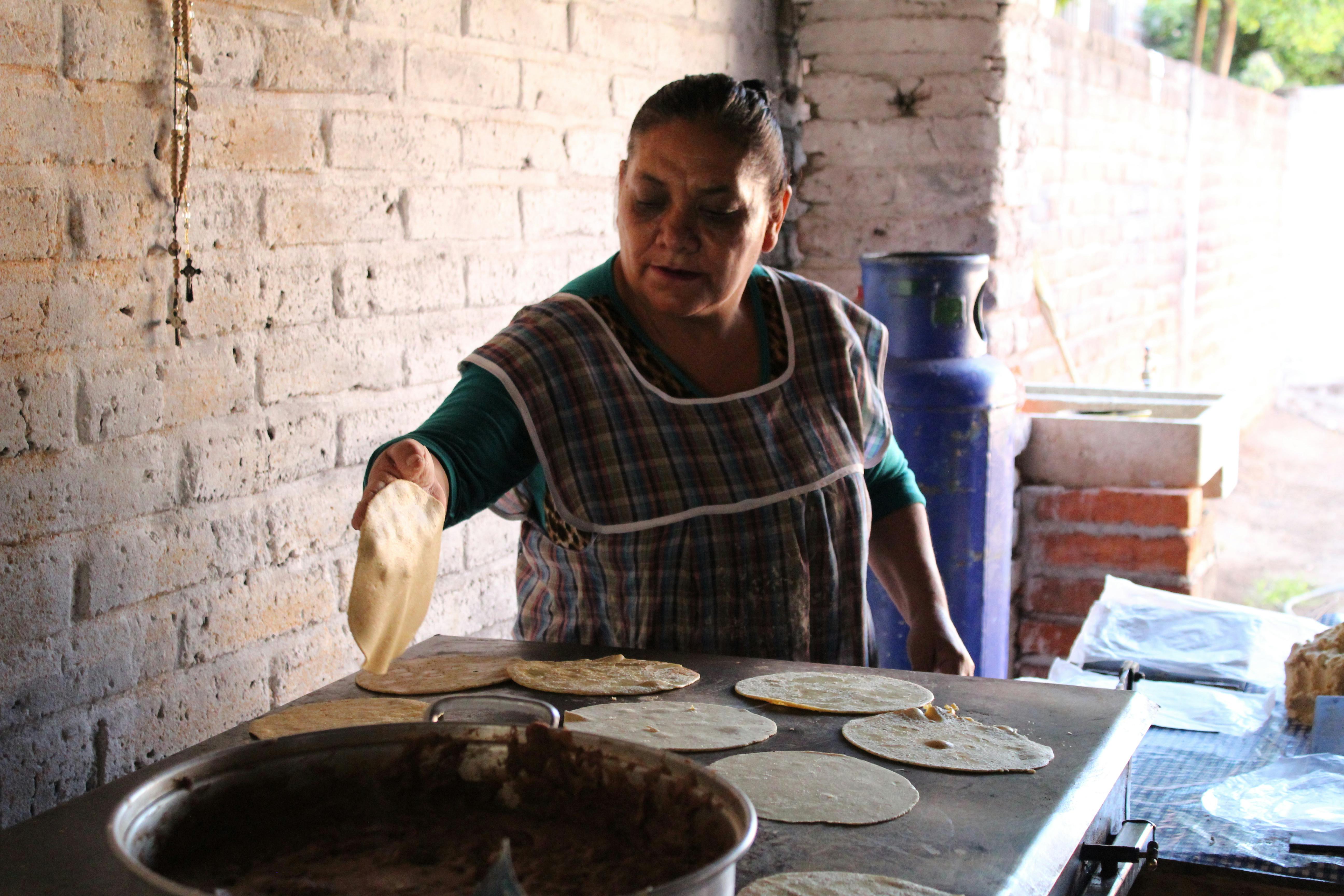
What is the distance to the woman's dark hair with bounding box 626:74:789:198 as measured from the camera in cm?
173

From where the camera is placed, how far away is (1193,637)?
2.34m

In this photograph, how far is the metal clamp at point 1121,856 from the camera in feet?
3.88

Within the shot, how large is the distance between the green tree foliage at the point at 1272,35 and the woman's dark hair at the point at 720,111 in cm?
1286

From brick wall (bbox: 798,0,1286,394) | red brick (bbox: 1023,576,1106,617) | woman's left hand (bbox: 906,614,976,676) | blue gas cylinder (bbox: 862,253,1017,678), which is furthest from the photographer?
red brick (bbox: 1023,576,1106,617)

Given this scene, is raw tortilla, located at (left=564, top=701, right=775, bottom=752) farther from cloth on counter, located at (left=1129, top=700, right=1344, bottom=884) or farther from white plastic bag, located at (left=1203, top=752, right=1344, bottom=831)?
white plastic bag, located at (left=1203, top=752, right=1344, bottom=831)

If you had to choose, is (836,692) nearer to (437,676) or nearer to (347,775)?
(437,676)

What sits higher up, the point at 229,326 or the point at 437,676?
the point at 229,326

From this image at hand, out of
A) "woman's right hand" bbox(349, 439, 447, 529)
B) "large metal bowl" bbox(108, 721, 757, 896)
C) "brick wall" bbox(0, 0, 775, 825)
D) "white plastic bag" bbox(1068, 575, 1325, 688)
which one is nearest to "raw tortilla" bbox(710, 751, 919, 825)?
"large metal bowl" bbox(108, 721, 757, 896)

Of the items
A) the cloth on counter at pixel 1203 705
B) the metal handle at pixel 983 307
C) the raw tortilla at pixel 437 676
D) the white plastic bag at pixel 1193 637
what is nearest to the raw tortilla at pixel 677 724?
the raw tortilla at pixel 437 676

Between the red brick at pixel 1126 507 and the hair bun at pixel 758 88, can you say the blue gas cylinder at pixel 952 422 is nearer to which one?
the red brick at pixel 1126 507

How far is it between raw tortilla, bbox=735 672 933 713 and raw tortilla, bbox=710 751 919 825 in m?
0.14

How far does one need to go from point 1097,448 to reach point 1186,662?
132 centimetres

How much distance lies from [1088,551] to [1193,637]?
1.15m

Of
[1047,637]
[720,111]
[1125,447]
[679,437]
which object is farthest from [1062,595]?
[720,111]
